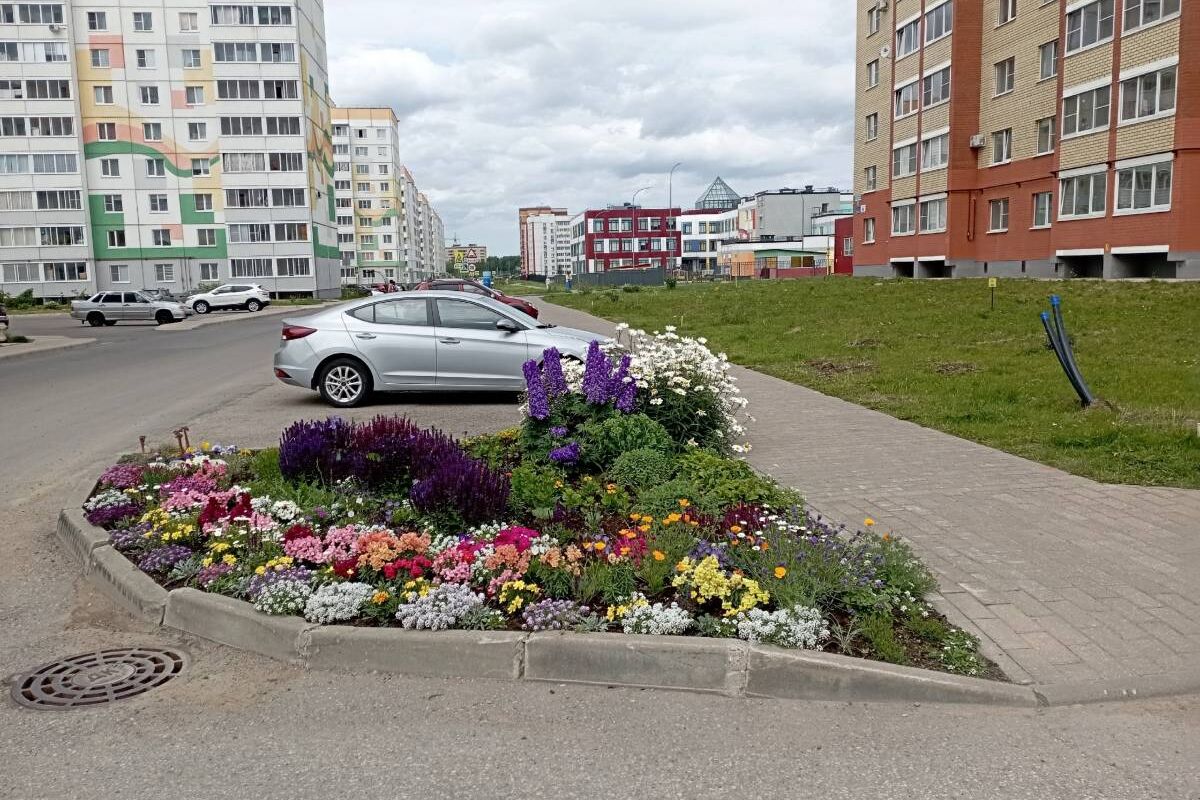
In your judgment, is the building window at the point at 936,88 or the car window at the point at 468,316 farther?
the building window at the point at 936,88

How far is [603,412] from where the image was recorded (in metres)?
7.30

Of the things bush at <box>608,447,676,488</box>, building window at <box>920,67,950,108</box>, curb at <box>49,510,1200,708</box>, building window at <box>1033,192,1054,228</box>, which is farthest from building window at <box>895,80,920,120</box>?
curb at <box>49,510,1200,708</box>

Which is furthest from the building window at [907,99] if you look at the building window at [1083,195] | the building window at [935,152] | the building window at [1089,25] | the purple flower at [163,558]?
the purple flower at [163,558]

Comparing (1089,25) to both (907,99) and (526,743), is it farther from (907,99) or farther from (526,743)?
(526,743)

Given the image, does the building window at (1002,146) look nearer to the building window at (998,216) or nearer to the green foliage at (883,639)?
the building window at (998,216)

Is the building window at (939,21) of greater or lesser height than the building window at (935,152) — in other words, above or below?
above

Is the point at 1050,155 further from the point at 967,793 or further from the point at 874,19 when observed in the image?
the point at 967,793

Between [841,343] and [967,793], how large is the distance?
16401 mm

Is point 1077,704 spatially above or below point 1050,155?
below

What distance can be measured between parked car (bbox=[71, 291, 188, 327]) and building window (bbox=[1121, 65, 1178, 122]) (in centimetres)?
4021

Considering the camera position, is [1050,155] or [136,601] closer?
[136,601]

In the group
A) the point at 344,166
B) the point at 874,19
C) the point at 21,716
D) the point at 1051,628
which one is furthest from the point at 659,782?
the point at 344,166

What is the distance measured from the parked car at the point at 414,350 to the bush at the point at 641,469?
17.4 feet

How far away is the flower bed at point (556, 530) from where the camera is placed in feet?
14.1
